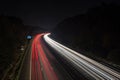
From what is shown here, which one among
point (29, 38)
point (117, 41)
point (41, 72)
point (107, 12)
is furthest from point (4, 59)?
point (29, 38)

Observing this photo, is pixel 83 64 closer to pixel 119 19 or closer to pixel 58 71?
pixel 58 71

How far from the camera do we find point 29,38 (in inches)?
3531

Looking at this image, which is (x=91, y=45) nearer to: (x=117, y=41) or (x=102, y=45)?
(x=102, y=45)

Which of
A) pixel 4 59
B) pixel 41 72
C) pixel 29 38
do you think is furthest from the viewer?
pixel 29 38

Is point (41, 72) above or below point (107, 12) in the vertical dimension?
below

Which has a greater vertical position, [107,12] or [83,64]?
[107,12]

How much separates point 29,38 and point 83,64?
203ft

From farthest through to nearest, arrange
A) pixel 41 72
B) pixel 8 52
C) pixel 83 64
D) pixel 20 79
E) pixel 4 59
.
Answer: pixel 8 52, pixel 4 59, pixel 83 64, pixel 41 72, pixel 20 79

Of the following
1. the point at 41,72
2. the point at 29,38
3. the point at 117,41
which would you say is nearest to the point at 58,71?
the point at 41,72

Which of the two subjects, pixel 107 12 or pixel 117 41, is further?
pixel 107 12

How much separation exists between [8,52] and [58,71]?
2210 cm

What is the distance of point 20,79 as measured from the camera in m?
24.8

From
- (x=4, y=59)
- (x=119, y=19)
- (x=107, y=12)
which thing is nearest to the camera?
(x=4, y=59)

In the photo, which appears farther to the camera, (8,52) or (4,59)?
(8,52)
